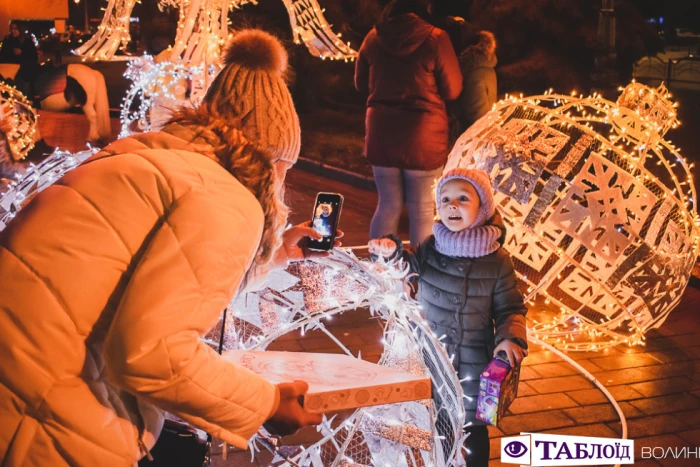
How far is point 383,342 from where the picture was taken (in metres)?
3.51

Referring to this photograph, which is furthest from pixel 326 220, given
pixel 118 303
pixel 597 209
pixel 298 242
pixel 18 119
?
pixel 18 119

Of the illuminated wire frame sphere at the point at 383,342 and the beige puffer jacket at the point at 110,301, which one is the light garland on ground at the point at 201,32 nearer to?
the illuminated wire frame sphere at the point at 383,342

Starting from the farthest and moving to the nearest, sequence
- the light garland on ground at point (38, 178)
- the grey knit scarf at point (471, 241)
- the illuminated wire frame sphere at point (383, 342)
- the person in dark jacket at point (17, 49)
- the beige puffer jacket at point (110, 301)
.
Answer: the person in dark jacket at point (17, 49) < the light garland on ground at point (38, 178) < the grey knit scarf at point (471, 241) < the illuminated wire frame sphere at point (383, 342) < the beige puffer jacket at point (110, 301)

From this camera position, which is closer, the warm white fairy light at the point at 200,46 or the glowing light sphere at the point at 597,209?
the glowing light sphere at the point at 597,209

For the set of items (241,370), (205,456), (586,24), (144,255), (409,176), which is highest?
(144,255)

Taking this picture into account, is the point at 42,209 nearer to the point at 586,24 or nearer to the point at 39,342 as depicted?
the point at 39,342

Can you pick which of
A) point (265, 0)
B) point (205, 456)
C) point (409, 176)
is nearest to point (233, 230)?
point (205, 456)

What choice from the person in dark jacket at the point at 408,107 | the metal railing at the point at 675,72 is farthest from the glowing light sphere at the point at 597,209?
the metal railing at the point at 675,72

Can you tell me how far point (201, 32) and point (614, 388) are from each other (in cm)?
457

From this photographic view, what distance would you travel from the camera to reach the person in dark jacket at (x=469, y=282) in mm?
3809

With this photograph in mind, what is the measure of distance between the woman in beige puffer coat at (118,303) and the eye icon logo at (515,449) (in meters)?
2.50

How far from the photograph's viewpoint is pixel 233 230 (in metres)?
1.95

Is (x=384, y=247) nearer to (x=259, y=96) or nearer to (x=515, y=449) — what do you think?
(x=515, y=449)

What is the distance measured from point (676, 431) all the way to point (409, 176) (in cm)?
273
